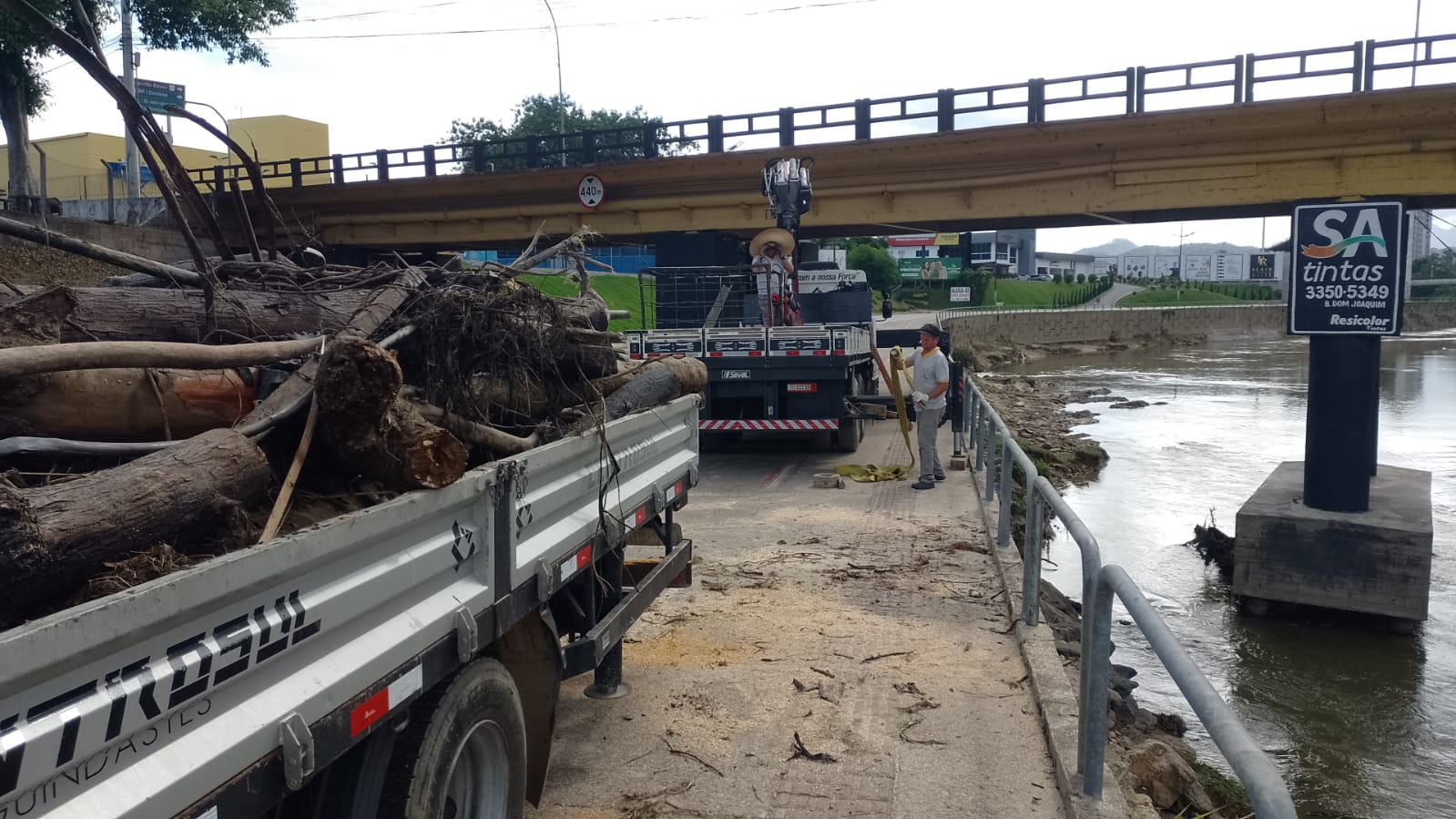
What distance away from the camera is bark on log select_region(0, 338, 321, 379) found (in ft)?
7.72

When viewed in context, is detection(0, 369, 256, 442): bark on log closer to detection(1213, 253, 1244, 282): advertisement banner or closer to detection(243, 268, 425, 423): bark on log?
detection(243, 268, 425, 423): bark on log

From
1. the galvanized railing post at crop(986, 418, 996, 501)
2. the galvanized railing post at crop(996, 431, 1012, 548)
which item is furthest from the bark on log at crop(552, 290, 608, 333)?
the galvanized railing post at crop(986, 418, 996, 501)

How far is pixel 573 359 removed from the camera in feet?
14.8

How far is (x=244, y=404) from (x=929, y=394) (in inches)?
317

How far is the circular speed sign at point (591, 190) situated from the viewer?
2084cm

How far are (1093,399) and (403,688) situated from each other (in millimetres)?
28065

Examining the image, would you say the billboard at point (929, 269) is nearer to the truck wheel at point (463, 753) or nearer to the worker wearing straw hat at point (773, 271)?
the worker wearing straw hat at point (773, 271)

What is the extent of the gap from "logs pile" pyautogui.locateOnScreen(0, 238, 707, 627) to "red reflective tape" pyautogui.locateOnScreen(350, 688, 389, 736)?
1.49 feet

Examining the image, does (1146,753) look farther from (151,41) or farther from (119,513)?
(151,41)

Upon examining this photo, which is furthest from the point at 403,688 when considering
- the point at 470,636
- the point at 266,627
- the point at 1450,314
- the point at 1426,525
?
the point at 1450,314

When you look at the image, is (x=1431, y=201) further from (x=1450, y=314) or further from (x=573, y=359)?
(x=1450, y=314)

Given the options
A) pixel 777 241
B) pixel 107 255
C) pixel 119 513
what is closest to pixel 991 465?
pixel 777 241

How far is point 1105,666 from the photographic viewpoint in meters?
3.54

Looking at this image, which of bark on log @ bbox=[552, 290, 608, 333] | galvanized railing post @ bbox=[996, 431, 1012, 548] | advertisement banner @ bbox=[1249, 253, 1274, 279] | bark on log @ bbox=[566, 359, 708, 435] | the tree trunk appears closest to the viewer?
bark on log @ bbox=[566, 359, 708, 435]
